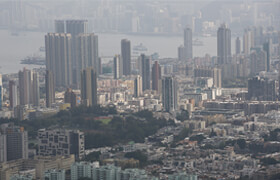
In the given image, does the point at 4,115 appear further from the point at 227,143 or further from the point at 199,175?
the point at 199,175

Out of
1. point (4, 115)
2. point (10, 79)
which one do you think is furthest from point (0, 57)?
point (4, 115)

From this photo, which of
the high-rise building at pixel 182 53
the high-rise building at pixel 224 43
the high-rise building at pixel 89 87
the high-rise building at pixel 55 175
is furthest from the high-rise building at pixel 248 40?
the high-rise building at pixel 55 175

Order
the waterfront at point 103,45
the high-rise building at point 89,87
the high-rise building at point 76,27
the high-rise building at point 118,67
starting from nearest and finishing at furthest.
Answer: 1. the high-rise building at point 89,87
2. the waterfront at point 103,45
3. the high-rise building at point 118,67
4. the high-rise building at point 76,27

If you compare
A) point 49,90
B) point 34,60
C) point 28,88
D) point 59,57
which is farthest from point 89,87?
point 34,60

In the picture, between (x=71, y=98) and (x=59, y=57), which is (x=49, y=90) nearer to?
(x=71, y=98)

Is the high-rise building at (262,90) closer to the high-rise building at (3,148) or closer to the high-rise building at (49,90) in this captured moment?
the high-rise building at (49,90)

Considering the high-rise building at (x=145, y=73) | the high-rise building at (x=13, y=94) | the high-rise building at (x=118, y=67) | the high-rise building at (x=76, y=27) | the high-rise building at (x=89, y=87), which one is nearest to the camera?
the high-rise building at (x=13, y=94)
